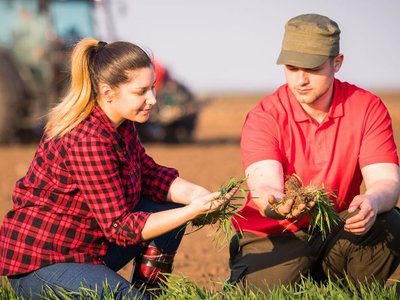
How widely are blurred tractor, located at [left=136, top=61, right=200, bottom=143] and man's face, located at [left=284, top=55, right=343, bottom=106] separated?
991 cm

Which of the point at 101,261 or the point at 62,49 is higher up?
the point at 101,261

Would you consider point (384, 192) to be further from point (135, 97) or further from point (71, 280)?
point (71, 280)

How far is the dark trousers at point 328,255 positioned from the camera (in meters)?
3.75

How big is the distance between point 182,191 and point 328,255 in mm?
746

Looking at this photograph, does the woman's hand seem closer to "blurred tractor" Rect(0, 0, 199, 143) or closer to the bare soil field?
the bare soil field

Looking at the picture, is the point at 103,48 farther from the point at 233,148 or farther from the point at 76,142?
the point at 233,148

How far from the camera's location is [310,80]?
11.8 ft

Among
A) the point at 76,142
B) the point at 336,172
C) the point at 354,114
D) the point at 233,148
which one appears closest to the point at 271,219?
the point at 336,172

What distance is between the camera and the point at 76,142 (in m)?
3.34

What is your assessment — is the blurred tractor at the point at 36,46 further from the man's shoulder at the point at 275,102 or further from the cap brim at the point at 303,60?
the cap brim at the point at 303,60

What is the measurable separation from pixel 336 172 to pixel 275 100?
0.44 metres

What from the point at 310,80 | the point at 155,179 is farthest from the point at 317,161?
the point at 155,179

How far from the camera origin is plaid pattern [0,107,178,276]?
10.9 feet

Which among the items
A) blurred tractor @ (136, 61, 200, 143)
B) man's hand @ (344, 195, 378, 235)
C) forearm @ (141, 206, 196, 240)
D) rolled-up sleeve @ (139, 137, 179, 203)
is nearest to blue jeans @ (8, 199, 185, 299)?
forearm @ (141, 206, 196, 240)
